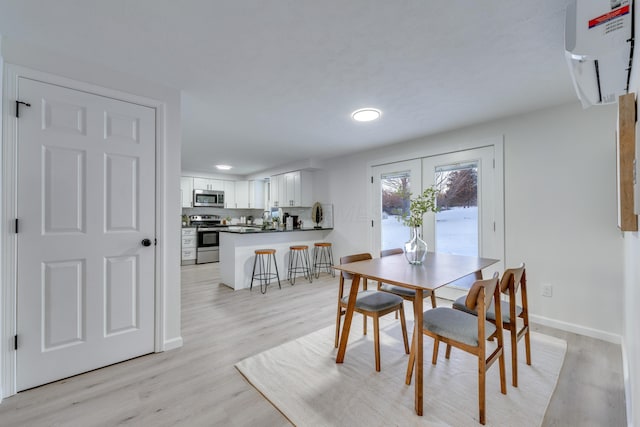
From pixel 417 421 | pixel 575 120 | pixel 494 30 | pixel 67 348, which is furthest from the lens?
pixel 575 120

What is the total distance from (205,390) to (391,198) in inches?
136

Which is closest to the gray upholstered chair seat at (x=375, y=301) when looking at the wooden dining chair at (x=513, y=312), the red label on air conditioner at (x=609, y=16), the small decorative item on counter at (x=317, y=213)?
the wooden dining chair at (x=513, y=312)

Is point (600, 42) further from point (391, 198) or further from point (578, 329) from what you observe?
point (391, 198)

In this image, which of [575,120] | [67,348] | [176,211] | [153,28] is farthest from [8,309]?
[575,120]

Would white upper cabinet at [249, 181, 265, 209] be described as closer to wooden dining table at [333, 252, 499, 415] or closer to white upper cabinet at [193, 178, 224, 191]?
white upper cabinet at [193, 178, 224, 191]

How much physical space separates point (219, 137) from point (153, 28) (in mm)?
2304

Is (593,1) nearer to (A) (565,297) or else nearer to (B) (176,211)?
(A) (565,297)

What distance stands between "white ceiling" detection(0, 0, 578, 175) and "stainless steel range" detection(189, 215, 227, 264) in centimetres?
408

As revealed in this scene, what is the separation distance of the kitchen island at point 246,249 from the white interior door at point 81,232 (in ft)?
6.46

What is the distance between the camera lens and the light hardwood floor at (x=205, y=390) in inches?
60.6

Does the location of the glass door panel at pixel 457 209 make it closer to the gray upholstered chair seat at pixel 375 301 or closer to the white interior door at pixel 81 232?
the gray upholstered chair seat at pixel 375 301

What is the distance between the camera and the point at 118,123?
2.09 meters

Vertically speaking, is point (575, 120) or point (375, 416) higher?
point (575, 120)

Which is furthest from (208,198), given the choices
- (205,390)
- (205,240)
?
(205,390)
